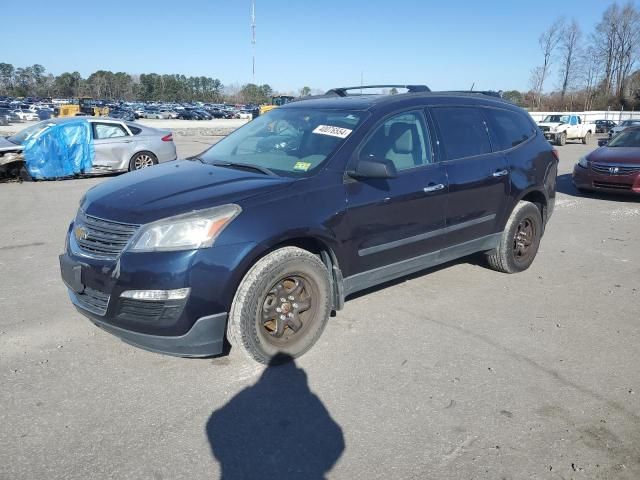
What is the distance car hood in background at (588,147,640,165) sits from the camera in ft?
32.9

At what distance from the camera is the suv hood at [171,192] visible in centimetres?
336

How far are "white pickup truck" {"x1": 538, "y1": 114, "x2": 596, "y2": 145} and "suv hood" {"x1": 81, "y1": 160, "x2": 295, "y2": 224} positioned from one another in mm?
26751

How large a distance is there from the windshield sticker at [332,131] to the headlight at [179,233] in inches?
52.9

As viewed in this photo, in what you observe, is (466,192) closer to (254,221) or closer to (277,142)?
(277,142)

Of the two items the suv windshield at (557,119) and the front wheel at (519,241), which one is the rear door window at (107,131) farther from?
the suv windshield at (557,119)

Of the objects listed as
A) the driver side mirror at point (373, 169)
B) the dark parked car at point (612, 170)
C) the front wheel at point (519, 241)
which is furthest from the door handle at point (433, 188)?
the dark parked car at point (612, 170)

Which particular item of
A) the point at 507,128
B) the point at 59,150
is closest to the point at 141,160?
the point at 59,150

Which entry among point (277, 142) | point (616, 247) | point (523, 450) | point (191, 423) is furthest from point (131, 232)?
point (616, 247)

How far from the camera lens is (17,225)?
762cm

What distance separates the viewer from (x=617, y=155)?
1033cm

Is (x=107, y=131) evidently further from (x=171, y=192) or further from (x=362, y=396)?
(x=362, y=396)

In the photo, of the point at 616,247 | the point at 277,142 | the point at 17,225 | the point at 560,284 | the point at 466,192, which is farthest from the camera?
the point at 17,225

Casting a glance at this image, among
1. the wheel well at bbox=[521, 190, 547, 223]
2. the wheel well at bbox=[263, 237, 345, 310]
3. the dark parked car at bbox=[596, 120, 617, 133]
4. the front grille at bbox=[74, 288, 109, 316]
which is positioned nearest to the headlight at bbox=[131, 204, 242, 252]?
the front grille at bbox=[74, 288, 109, 316]

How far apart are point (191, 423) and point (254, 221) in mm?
1249
